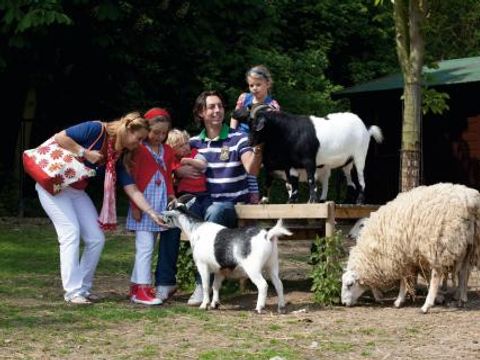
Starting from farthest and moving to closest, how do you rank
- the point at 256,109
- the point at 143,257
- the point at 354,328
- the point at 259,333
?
the point at 256,109 → the point at 143,257 → the point at 354,328 → the point at 259,333

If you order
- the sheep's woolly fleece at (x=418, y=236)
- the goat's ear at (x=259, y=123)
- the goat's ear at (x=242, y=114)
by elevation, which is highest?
the goat's ear at (x=242, y=114)

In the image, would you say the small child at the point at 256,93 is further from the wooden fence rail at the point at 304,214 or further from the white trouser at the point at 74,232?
the white trouser at the point at 74,232

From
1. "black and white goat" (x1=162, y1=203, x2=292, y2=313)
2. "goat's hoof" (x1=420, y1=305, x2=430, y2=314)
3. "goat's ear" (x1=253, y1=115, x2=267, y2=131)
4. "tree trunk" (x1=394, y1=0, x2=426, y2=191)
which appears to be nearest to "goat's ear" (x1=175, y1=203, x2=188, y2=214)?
"black and white goat" (x1=162, y1=203, x2=292, y2=313)

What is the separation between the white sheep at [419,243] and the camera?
7.07m

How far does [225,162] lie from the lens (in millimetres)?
7641

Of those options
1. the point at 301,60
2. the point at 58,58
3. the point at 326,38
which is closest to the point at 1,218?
the point at 58,58

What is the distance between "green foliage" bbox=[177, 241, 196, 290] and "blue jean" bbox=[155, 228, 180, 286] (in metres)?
0.56

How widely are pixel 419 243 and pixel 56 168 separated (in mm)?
2972

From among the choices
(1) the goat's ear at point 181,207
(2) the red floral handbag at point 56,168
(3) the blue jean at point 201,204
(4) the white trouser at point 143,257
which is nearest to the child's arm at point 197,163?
(3) the blue jean at point 201,204

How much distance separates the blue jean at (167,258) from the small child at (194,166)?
31 centimetres

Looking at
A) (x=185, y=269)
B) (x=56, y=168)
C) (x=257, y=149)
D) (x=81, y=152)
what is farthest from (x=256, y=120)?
(x=56, y=168)

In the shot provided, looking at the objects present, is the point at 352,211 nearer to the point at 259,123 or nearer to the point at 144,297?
the point at 259,123

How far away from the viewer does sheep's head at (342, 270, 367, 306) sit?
7551mm

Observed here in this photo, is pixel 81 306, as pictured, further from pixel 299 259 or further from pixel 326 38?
pixel 326 38
